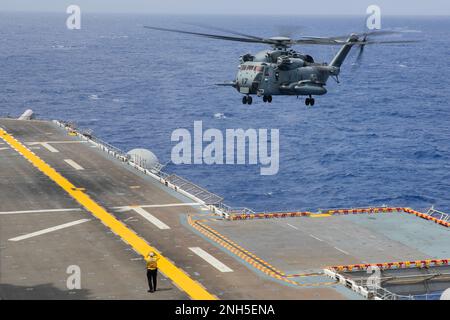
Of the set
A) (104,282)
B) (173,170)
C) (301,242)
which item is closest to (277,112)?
(173,170)

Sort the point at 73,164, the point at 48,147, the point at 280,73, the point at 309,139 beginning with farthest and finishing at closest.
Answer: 1. the point at 309,139
2. the point at 48,147
3. the point at 73,164
4. the point at 280,73

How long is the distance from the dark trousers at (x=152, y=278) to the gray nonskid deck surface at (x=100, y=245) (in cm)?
50

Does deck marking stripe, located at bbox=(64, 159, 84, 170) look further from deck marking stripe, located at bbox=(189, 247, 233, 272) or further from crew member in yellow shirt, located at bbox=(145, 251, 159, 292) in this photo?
crew member in yellow shirt, located at bbox=(145, 251, 159, 292)

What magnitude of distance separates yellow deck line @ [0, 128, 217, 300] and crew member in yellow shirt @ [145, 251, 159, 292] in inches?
85.5

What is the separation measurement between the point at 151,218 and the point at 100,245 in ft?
30.3

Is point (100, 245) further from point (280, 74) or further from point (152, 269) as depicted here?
point (280, 74)

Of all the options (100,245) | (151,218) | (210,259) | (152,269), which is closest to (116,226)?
(151,218)

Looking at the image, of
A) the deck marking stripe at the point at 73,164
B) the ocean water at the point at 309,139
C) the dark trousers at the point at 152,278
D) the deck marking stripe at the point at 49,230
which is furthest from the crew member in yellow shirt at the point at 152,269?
the deck marking stripe at the point at 73,164

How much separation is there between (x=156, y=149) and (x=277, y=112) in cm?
5848

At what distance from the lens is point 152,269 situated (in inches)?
1855

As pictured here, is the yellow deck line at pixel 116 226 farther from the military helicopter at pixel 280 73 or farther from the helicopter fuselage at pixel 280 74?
the helicopter fuselage at pixel 280 74

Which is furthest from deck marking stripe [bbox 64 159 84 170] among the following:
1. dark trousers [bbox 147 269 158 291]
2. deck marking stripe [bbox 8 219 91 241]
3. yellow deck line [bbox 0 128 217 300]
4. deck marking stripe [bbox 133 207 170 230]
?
dark trousers [bbox 147 269 158 291]

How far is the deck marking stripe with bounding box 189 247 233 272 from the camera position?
5453 centimetres

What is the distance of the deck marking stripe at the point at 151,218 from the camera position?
65562 millimetres
